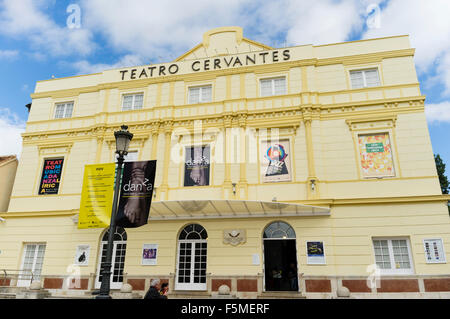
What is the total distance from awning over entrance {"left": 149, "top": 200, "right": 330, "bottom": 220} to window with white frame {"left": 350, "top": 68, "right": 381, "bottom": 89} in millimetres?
7576

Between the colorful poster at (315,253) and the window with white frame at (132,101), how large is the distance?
13.0 m

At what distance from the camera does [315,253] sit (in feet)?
50.2

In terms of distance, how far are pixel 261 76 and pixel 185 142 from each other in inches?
234

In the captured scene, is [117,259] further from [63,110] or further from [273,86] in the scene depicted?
[273,86]

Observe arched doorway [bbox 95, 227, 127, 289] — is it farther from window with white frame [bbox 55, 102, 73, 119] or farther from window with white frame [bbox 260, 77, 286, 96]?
window with white frame [bbox 260, 77, 286, 96]

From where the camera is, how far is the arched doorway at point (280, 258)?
51.8 ft

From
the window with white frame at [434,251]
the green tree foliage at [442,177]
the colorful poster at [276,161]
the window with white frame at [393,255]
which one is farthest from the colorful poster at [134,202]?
the green tree foliage at [442,177]

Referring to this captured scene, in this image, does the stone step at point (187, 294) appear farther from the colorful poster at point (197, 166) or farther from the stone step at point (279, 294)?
the colorful poster at point (197, 166)

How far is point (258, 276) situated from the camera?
607 inches

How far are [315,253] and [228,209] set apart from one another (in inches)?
A: 176

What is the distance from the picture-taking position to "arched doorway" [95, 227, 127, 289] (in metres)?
17.0

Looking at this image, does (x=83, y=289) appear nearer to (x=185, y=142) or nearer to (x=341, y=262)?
(x=185, y=142)
